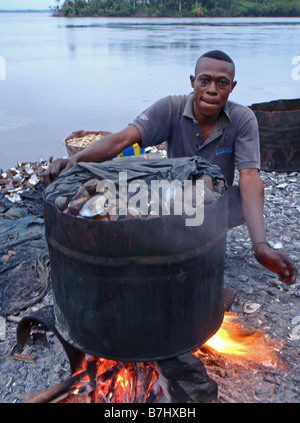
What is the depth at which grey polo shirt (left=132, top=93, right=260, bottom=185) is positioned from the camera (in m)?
2.80

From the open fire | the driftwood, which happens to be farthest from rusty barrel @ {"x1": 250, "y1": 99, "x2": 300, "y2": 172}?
the driftwood

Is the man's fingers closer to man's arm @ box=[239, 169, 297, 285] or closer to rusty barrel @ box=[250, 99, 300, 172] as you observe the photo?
man's arm @ box=[239, 169, 297, 285]

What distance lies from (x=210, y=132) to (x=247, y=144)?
0.95ft

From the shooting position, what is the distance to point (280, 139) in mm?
5809

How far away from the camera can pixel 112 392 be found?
6.97ft

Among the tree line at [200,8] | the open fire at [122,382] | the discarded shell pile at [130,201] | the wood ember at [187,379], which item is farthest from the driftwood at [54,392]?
the tree line at [200,8]

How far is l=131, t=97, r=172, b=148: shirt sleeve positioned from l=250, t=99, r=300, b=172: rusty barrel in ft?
10.5

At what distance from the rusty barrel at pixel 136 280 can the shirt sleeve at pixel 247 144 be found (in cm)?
93

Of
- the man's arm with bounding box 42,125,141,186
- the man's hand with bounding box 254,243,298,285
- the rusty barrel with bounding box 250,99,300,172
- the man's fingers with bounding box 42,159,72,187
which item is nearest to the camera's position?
the man's hand with bounding box 254,243,298,285

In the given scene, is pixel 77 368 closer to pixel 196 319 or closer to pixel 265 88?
pixel 196 319

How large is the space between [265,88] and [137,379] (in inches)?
381

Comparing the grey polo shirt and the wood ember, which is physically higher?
the grey polo shirt

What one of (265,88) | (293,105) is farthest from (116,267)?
(265,88)

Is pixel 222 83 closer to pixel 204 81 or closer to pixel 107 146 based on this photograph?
pixel 204 81
